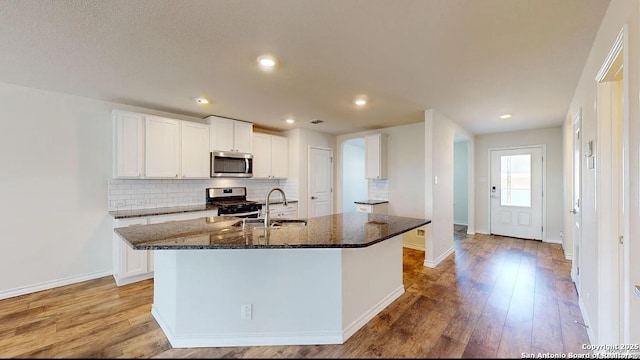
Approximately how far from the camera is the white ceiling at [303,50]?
62.2 inches

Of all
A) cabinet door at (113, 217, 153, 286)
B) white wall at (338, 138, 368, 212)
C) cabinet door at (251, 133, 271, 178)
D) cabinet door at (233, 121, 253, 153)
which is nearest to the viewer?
cabinet door at (113, 217, 153, 286)

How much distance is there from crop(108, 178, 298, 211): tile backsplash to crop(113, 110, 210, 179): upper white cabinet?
10.5 inches

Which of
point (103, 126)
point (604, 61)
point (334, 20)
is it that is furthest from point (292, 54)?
point (103, 126)

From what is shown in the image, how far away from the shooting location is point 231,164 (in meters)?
4.29

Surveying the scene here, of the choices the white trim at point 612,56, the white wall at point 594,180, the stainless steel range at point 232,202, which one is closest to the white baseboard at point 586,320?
the white wall at point 594,180

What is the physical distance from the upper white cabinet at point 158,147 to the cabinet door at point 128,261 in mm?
614

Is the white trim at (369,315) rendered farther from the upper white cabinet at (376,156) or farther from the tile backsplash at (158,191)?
the tile backsplash at (158,191)

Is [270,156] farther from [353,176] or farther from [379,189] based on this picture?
[353,176]

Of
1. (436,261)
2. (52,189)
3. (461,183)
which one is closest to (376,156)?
(436,261)

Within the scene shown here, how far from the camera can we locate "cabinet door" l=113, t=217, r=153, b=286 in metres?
3.05

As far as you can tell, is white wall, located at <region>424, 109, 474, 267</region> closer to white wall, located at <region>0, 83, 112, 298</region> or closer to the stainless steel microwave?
the stainless steel microwave

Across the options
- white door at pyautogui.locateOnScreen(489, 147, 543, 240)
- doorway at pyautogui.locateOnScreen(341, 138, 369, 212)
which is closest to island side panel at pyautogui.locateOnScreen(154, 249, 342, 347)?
doorway at pyautogui.locateOnScreen(341, 138, 369, 212)

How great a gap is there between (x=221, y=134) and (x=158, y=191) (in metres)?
1.23

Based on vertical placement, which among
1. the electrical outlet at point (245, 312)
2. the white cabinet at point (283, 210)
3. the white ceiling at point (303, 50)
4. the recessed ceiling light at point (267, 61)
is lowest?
the electrical outlet at point (245, 312)
